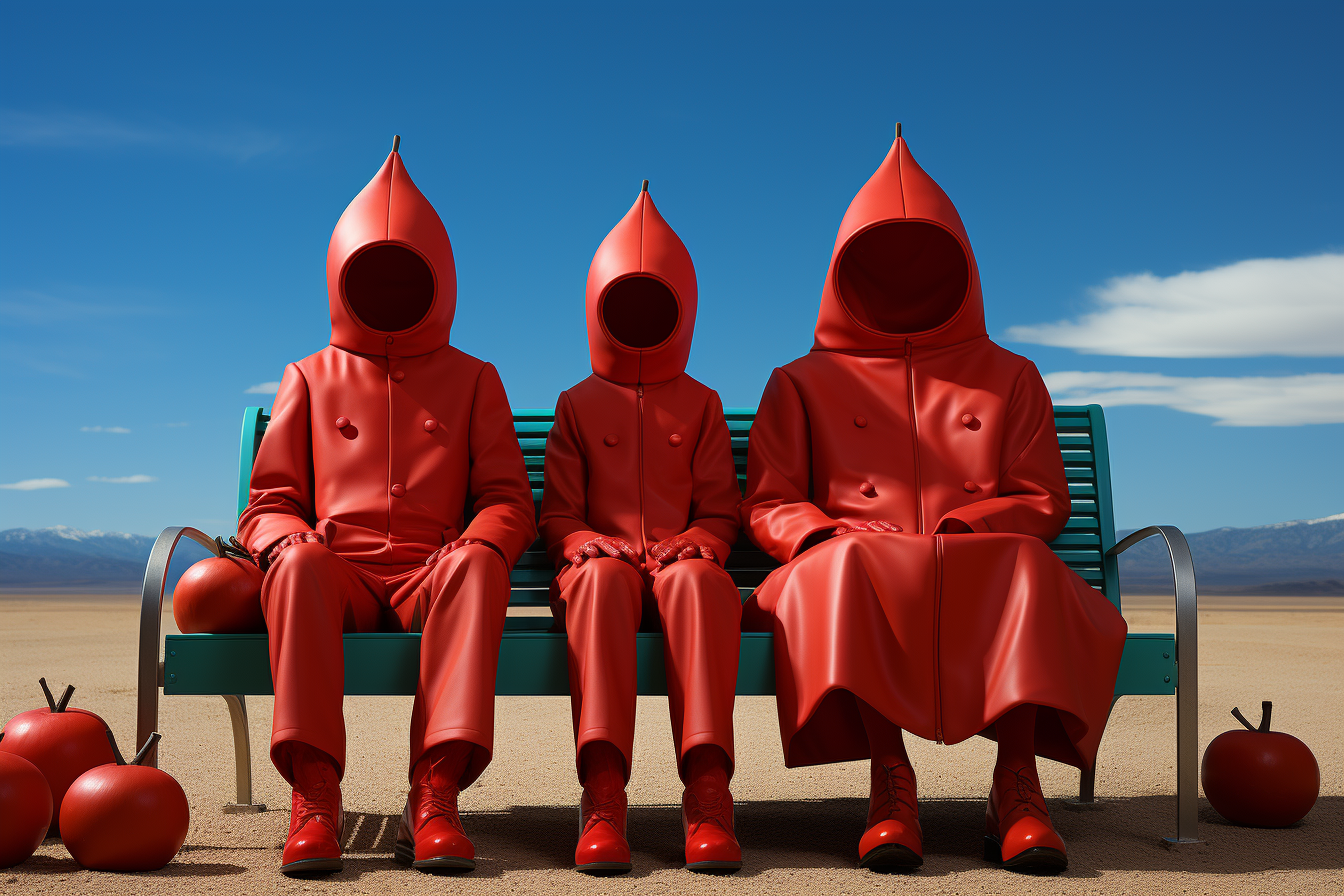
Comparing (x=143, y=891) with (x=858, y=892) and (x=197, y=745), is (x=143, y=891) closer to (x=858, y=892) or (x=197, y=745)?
Answer: (x=858, y=892)

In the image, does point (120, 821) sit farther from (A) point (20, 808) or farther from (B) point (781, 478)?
(B) point (781, 478)

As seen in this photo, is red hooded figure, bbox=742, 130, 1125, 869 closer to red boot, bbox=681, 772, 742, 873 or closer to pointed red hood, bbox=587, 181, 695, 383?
red boot, bbox=681, 772, 742, 873

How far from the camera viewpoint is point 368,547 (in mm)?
3906

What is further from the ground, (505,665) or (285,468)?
(285,468)

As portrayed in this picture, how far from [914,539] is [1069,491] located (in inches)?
46.9

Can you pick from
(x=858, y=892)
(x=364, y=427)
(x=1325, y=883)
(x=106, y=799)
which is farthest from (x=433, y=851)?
(x=1325, y=883)

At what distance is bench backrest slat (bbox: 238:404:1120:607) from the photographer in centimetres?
450

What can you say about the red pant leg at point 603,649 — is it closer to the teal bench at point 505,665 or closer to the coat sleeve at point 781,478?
the teal bench at point 505,665

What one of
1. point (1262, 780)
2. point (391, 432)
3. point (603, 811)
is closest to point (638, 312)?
point (391, 432)

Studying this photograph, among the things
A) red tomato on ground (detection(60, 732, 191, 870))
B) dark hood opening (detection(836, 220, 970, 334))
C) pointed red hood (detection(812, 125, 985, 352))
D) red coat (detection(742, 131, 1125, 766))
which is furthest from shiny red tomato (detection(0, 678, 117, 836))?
dark hood opening (detection(836, 220, 970, 334))

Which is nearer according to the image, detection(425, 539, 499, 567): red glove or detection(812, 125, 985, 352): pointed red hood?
detection(425, 539, 499, 567): red glove

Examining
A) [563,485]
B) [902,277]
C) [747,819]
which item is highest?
[902,277]

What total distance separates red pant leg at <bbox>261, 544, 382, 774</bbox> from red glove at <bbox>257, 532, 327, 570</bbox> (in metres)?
0.09

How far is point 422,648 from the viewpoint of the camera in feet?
10.7
